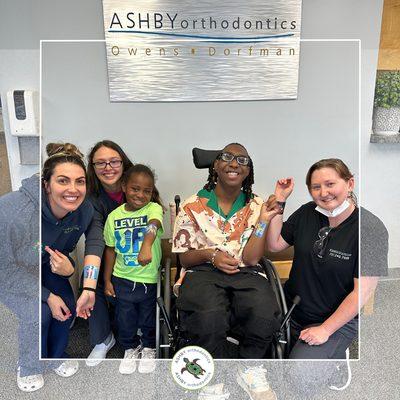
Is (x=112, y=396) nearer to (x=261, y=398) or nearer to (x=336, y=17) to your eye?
(x=261, y=398)

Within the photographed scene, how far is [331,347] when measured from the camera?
1.12 meters

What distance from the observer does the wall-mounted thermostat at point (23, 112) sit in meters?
1.25

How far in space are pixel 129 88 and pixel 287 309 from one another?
840 mm

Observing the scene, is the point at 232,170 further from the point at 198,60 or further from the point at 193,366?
the point at 193,366

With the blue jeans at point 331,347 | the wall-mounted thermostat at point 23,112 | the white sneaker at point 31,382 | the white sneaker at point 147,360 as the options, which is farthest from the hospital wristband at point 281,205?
the white sneaker at point 31,382

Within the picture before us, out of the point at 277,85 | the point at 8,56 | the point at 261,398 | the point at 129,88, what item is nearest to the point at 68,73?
the point at 129,88

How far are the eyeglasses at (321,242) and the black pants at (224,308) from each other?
7.0 inches

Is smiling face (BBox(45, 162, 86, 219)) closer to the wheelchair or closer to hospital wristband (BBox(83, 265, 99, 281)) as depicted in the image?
hospital wristband (BBox(83, 265, 99, 281))

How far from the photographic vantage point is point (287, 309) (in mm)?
1120

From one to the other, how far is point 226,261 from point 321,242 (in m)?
0.29

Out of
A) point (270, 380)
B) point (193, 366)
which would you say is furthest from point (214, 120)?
point (270, 380)

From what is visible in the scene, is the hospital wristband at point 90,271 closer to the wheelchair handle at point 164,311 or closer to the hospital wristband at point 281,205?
the wheelchair handle at point 164,311

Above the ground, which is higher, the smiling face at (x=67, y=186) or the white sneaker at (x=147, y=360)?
the smiling face at (x=67, y=186)

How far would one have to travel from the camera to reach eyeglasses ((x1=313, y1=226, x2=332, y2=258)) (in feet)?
3.45
